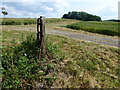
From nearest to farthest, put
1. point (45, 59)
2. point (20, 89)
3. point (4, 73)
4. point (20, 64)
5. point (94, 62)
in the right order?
point (20, 89) → point (4, 73) → point (20, 64) → point (45, 59) → point (94, 62)

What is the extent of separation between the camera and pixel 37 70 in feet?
15.9

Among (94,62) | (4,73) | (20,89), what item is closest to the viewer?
(20,89)

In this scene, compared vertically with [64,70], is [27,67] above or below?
above

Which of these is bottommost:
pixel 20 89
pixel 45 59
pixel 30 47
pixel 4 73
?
pixel 20 89

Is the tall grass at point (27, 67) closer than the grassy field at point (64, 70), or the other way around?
the tall grass at point (27, 67)

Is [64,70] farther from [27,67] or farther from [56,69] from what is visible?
[27,67]

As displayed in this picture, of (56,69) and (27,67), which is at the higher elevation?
(27,67)

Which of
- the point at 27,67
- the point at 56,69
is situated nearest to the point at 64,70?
the point at 56,69

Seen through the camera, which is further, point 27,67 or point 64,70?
point 64,70

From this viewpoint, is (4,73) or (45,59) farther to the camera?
(45,59)

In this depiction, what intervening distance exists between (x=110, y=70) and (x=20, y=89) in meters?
3.51

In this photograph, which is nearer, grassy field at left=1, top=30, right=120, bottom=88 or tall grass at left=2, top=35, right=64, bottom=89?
tall grass at left=2, top=35, right=64, bottom=89

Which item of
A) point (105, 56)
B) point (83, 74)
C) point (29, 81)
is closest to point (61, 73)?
point (83, 74)

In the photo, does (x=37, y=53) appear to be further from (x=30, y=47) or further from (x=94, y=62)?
(x=94, y=62)
